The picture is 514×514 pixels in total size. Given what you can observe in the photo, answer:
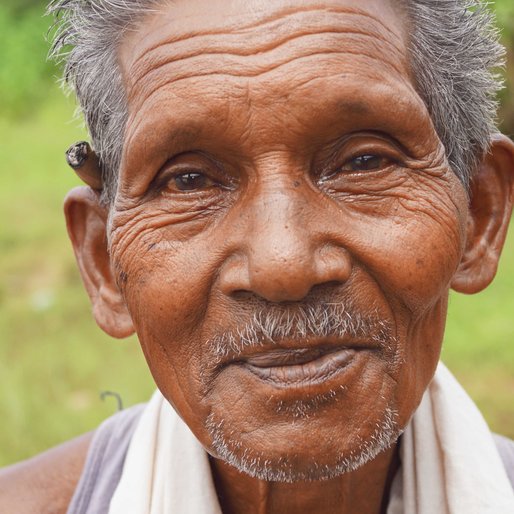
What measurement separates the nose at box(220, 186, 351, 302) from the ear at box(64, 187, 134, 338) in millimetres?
647

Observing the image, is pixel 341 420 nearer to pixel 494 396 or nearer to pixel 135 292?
pixel 135 292

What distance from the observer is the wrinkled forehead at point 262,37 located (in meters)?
2.19

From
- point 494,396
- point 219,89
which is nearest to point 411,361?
point 219,89

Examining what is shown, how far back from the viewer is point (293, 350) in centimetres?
217

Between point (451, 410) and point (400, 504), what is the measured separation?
12.5 inches

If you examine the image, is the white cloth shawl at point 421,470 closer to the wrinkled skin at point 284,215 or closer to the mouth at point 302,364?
the wrinkled skin at point 284,215

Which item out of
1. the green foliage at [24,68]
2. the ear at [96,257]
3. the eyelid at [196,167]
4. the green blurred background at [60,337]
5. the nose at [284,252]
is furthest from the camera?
the green foliage at [24,68]

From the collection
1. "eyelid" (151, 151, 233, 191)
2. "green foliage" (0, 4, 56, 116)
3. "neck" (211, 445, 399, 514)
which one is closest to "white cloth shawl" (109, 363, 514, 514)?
"neck" (211, 445, 399, 514)

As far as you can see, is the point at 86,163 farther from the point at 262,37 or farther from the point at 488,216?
the point at 488,216

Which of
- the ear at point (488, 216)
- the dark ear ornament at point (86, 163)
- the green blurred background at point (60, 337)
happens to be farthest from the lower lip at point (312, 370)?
the green blurred background at point (60, 337)

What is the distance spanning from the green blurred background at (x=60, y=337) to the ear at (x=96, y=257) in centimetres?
125

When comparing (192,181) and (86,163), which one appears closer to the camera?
(192,181)

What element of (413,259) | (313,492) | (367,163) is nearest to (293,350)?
(413,259)

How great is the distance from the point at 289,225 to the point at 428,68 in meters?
0.63
